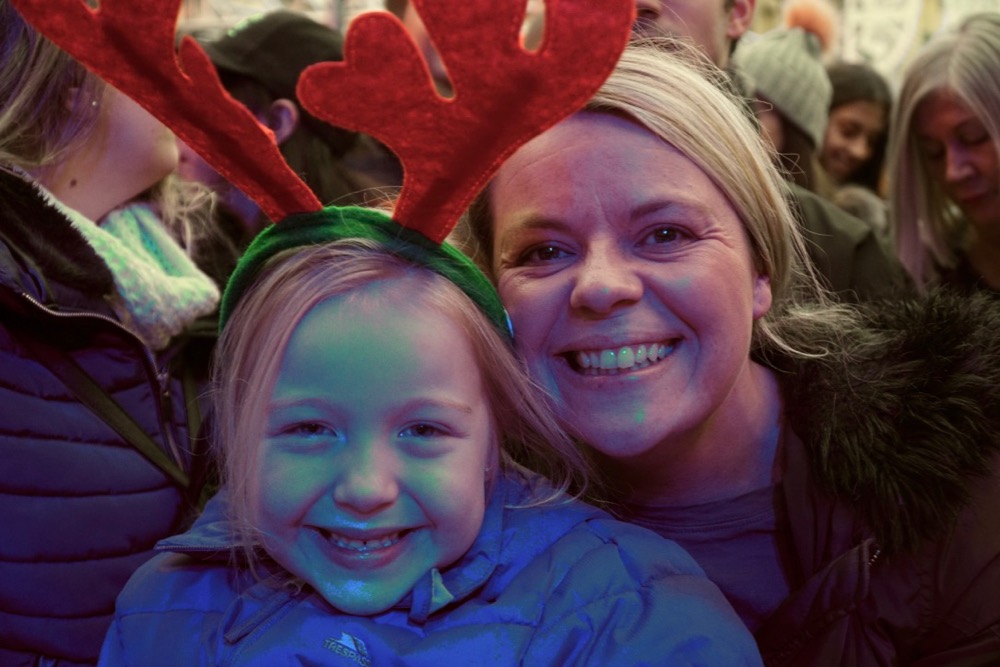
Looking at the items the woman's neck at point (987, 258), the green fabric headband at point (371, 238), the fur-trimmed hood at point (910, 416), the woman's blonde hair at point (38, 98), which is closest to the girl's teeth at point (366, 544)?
the green fabric headband at point (371, 238)

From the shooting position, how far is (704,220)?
1.53 m

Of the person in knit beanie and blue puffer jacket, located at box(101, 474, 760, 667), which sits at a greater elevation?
blue puffer jacket, located at box(101, 474, 760, 667)

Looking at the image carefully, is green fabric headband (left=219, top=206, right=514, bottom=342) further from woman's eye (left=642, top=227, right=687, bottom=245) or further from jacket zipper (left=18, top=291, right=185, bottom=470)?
jacket zipper (left=18, top=291, right=185, bottom=470)

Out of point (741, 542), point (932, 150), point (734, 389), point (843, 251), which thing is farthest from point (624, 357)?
point (932, 150)

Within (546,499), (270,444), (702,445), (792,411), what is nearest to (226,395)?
(270,444)

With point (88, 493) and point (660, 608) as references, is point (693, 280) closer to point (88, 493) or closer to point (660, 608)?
point (660, 608)

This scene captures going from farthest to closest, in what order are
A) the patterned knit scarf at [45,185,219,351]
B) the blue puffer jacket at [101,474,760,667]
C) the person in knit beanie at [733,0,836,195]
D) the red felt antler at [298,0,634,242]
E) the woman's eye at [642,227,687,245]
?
the person in knit beanie at [733,0,836,195] < the patterned knit scarf at [45,185,219,351] < the woman's eye at [642,227,687,245] < the blue puffer jacket at [101,474,760,667] < the red felt antler at [298,0,634,242]

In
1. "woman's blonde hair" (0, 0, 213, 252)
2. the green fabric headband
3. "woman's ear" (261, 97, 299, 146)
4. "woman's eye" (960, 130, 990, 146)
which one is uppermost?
"woman's blonde hair" (0, 0, 213, 252)

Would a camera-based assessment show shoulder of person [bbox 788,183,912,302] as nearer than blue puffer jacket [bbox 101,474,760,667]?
No

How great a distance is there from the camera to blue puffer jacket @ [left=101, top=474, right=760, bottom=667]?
4.18ft

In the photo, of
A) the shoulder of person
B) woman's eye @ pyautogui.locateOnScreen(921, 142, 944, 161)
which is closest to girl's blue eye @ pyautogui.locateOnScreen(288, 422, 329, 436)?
the shoulder of person

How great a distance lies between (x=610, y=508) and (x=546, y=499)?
0.71ft

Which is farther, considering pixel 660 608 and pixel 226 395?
pixel 226 395

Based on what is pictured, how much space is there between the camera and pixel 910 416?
1.54m
